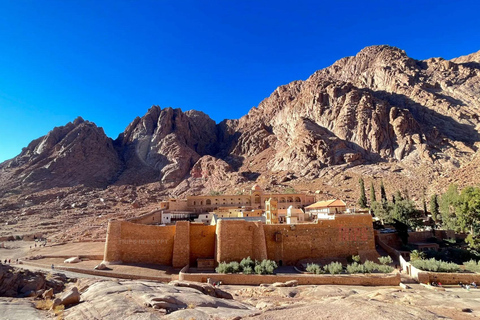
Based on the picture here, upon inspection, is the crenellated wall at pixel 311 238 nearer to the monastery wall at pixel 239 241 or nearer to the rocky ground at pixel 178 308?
the monastery wall at pixel 239 241

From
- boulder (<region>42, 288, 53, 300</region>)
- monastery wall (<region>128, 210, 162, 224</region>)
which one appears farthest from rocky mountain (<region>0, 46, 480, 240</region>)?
boulder (<region>42, 288, 53, 300</region>)

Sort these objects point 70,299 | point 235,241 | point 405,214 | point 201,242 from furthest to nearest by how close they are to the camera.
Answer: point 405,214
point 201,242
point 235,241
point 70,299

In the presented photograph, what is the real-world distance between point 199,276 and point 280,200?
29.5 metres

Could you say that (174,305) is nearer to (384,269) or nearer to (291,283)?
(291,283)

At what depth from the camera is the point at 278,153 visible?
8519 cm

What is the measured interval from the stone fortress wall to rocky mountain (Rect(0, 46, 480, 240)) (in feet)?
111

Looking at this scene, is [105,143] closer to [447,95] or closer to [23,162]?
[23,162]

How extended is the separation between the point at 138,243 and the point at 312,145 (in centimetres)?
5837

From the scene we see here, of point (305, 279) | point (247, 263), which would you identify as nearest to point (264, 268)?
point (247, 263)

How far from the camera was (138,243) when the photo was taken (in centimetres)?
2345

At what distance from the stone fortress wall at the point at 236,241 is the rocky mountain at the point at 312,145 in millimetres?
33921

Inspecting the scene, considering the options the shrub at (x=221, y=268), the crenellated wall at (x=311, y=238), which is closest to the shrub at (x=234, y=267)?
the shrub at (x=221, y=268)

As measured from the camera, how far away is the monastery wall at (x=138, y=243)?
2294 cm

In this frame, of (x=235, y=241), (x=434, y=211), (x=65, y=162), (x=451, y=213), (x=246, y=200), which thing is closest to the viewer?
(x=235, y=241)
